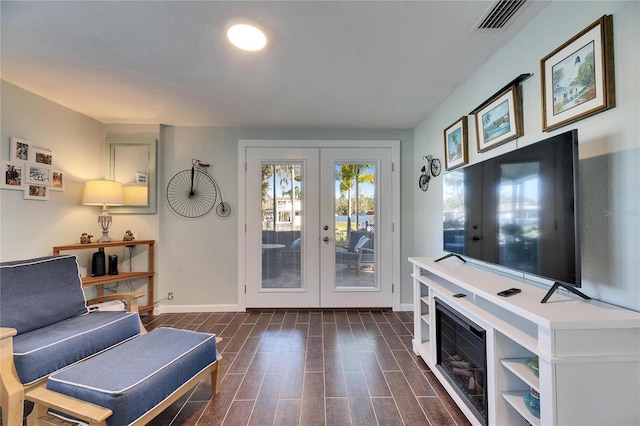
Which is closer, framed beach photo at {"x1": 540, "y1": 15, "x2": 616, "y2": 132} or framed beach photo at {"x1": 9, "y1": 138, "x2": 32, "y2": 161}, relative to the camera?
framed beach photo at {"x1": 540, "y1": 15, "x2": 616, "y2": 132}

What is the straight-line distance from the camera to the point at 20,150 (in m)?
2.34

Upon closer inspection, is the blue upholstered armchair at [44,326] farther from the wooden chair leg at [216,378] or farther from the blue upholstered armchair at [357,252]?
the blue upholstered armchair at [357,252]

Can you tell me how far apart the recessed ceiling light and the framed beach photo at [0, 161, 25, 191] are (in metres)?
2.25

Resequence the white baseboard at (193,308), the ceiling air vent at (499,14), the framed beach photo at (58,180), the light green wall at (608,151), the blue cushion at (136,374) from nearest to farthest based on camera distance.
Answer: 1. the light green wall at (608,151)
2. the blue cushion at (136,374)
3. the ceiling air vent at (499,14)
4. the framed beach photo at (58,180)
5. the white baseboard at (193,308)

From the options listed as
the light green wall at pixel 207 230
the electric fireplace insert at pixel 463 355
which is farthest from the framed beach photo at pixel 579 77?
the light green wall at pixel 207 230

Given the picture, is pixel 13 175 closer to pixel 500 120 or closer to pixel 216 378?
pixel 216 378

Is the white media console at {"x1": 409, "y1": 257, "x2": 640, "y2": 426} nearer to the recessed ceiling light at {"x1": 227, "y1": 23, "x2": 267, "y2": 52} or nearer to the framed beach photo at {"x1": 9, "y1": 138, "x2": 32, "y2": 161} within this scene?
the recessed ceiling light at {"x1": 227, "y1": 23, "x2": 267, "y2": 52}

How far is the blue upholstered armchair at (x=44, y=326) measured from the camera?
142 cm

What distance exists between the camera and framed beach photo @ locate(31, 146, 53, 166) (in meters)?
2.45

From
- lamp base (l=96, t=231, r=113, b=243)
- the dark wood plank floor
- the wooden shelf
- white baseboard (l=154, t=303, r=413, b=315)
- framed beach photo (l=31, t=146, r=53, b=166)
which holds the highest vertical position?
framed beach photo (l=31, t=146, r=53, b=166)

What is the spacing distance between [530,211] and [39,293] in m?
3.10

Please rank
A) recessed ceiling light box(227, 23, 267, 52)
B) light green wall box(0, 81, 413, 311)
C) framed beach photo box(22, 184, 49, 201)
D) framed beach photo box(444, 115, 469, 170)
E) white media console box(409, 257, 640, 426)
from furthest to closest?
light green wall box(0, 81, 413, 311) < framed beach photo box(22, 184, 49, 201) < framed beach photo box(444, 115, 469, 170) < recessed ceiling light box(227, 23, 267, 52) < white media console box(409, 257, 640, 426)

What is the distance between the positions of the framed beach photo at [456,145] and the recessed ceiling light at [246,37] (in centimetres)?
167

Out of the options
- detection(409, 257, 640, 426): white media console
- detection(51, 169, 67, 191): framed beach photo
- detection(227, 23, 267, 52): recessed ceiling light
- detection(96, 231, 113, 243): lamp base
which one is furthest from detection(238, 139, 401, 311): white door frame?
detection(409, 257, 640, 426): white media console
